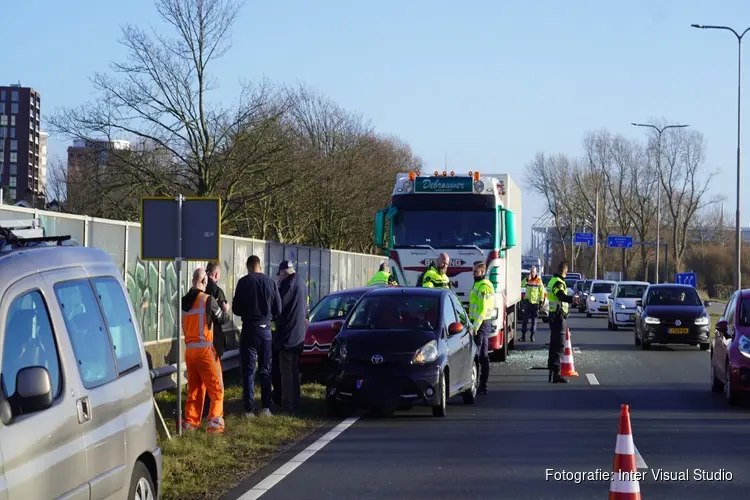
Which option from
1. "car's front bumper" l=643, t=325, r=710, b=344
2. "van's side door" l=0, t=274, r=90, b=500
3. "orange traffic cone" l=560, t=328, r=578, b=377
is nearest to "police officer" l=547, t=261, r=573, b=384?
"orange traffic cone" l=560, t=328, r=578, b=377

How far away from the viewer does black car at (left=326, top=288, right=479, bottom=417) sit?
14.3 m

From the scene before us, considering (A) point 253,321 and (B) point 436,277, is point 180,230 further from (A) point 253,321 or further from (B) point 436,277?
(B) point 436,277

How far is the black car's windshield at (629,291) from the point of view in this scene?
39.3 meters

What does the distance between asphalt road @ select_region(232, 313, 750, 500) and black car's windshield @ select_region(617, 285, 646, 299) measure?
19.5 metres

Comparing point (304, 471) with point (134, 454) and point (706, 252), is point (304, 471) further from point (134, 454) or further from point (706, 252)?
point (706, 252)

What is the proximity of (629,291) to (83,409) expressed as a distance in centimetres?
3525

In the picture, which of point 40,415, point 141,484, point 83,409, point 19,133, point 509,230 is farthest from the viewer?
point 19,133

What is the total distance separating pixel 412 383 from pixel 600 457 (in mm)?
3425

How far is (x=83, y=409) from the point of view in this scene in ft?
19.1

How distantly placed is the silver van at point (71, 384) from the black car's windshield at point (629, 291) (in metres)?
33.5

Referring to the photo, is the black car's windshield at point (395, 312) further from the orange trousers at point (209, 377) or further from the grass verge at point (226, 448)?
the orange trousers at point (209, 377)

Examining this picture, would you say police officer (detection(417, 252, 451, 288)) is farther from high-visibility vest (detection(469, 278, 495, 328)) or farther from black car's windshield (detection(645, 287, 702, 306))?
black car's windshield (detection(645, 287, 702, 306))

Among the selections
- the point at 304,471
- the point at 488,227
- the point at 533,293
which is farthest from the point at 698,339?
the point at 304,471

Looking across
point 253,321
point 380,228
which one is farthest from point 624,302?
point 253,321
